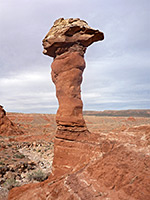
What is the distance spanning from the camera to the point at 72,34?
8211 mm

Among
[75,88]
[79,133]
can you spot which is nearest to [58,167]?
[79,133]

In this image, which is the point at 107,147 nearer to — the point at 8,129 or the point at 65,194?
the point at 65,194

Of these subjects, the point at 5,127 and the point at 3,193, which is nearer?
the point at 3,193

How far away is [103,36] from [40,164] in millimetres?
10890

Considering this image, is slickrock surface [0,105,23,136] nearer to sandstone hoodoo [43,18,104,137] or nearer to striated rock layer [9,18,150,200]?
striated rock layer [9,18,150,200]

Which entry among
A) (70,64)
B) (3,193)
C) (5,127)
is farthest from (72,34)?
(5,127)

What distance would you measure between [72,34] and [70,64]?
162 centimetres

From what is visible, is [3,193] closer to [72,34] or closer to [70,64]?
[70,64]

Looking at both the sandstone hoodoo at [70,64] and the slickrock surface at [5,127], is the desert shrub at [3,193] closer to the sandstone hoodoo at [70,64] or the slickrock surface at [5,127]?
the sandstone hoodoo at [70,64]

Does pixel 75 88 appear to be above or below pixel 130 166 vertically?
above

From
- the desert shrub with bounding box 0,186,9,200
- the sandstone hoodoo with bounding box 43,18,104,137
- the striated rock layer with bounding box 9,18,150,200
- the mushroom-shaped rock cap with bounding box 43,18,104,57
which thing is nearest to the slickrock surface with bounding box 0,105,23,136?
the desert shrub with bounding box 0,186,9,200

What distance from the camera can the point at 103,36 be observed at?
8.40m

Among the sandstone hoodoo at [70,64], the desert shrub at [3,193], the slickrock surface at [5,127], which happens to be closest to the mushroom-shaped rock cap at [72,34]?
the sandstone hoodoo at [70,64]

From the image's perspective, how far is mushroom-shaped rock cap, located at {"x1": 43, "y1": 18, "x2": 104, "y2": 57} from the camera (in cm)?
798
